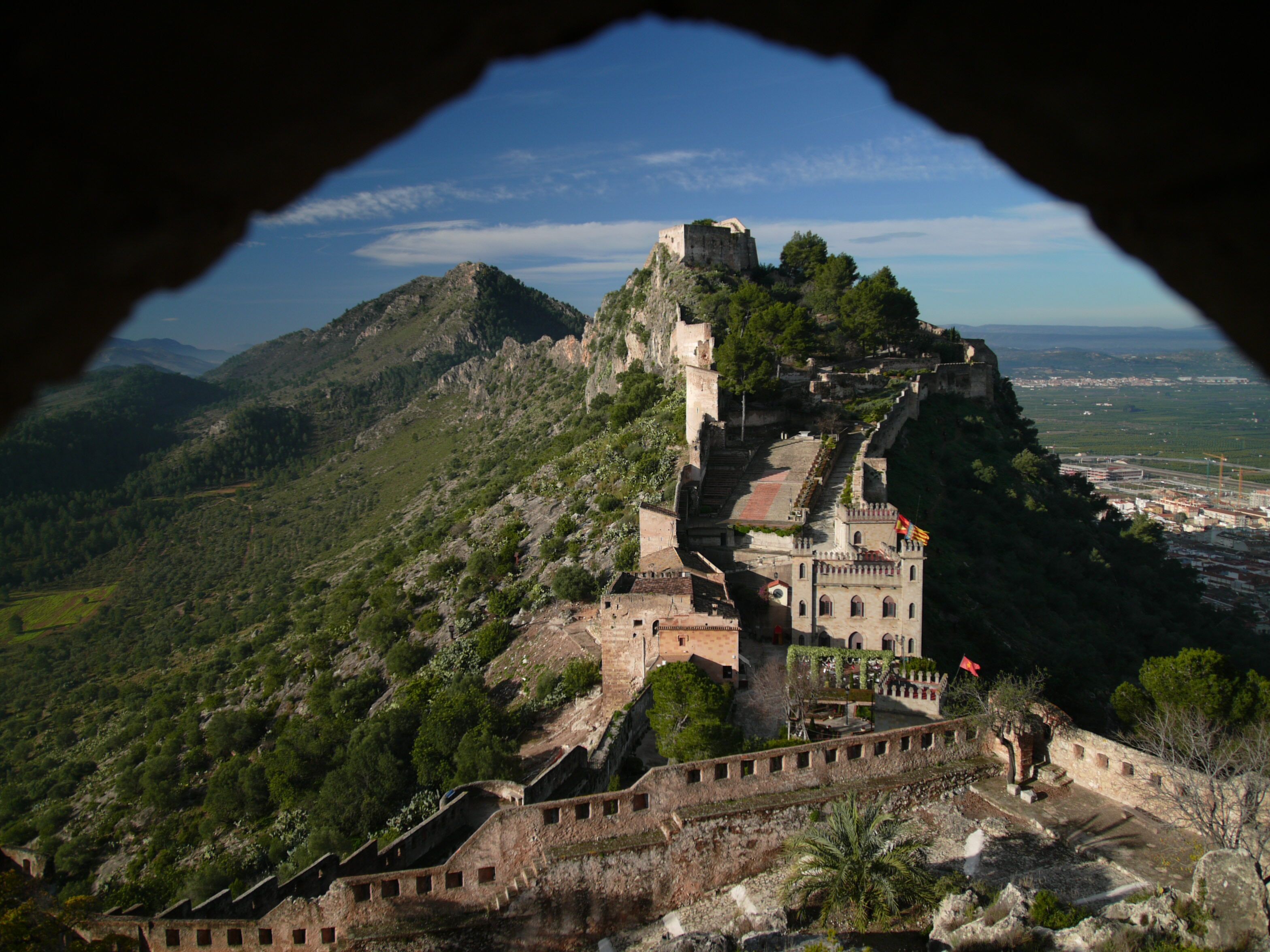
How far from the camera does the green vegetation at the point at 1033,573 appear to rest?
28.3 meters

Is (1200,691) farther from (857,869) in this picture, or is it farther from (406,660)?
(406,660)

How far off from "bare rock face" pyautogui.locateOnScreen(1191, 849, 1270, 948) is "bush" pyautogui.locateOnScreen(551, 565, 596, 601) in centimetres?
2229

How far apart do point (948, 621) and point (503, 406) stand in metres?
71.6

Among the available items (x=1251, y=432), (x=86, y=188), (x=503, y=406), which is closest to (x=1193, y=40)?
(x=86, y=188)

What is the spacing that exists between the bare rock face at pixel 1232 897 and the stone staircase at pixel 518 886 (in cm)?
1076

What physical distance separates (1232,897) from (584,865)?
10.6 metres

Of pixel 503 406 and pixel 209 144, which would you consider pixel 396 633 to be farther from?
pixel 503 406

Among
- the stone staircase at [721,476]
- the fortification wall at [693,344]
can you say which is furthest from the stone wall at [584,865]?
the fortification wall at [693,344]

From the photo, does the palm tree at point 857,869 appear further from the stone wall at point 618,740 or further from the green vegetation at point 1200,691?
the green vegetation at point 1200,691

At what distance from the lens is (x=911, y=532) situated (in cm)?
2330

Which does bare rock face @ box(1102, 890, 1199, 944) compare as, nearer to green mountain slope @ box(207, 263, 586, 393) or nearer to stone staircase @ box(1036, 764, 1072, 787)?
stone staircase @ box(1036, 764, 1072, 787)

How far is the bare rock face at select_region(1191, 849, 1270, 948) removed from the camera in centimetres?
1248

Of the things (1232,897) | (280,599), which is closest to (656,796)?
(1232,897)

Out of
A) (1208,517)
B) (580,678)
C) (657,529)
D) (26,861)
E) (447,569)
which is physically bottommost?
(1208,517)
